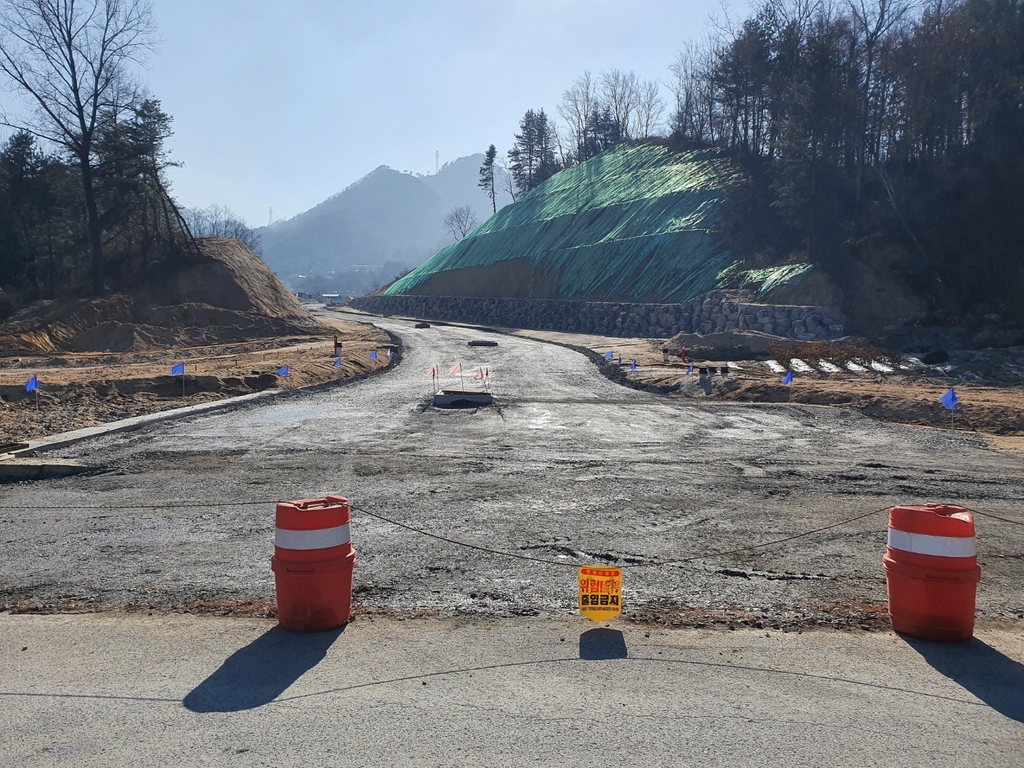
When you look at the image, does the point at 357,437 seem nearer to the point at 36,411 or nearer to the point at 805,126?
the point at 36,411

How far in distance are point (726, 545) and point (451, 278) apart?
210 feet

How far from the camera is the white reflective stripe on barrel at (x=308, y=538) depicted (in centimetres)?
560

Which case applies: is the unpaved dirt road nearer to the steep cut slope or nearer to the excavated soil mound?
the excavated soil mound

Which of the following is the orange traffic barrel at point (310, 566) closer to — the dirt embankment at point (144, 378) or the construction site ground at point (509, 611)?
the construction site ground at point (509, 611)

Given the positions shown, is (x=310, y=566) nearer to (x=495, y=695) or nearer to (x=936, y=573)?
(x=495, y=695)

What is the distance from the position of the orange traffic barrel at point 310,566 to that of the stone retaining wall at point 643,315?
29397 mm

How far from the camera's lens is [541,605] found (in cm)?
632

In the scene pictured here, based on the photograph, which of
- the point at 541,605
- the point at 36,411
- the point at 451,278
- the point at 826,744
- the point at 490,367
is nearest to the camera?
the point at 826,744

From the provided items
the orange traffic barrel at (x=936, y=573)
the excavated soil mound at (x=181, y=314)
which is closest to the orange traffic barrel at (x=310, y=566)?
the orange traffic barrel at (x=936, y=573)

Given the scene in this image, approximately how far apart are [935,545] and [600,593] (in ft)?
7.47

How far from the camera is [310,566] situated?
558 cm

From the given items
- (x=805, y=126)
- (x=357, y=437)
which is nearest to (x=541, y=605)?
(x=357, y=437)

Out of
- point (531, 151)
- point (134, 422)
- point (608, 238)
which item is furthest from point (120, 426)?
point (531, 151)

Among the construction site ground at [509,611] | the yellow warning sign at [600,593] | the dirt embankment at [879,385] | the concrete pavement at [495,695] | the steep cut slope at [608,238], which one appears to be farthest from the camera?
the steep cut slope at [608,238]
